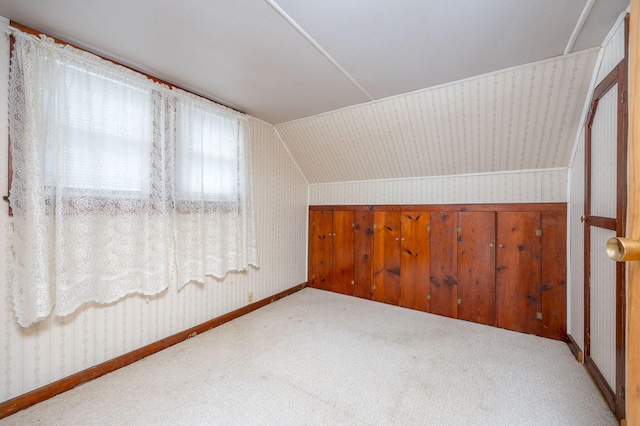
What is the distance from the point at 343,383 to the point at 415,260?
1.70 m

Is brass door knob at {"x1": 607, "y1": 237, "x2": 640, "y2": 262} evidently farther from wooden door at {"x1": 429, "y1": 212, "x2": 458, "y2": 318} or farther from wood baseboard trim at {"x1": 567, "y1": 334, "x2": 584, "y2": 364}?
wooden door at {"x1": 429, "y1": 212, "x2": 458, "y2": 318}

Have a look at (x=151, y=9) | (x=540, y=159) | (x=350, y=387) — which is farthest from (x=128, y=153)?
(x=540, y=159)

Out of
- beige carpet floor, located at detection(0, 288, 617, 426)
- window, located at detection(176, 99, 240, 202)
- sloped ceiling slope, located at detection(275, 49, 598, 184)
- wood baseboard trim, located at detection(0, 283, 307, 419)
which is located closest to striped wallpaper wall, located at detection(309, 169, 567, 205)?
sloped ceiling slope, located at detection(275, 49, 598, 184)

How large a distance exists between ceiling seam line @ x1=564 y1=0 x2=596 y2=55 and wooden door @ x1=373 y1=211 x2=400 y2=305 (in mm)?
1942

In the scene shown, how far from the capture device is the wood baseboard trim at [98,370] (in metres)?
1.47

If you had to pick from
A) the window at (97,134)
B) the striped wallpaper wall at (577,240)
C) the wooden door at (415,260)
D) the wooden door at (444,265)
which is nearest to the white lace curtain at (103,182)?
the window at (97,134)

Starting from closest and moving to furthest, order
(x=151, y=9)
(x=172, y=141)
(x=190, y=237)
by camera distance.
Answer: (x=151, y=9)
(x=172, y=141)
(x=190, y=237)

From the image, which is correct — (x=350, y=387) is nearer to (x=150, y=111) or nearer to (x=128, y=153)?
(x=128, y=153)

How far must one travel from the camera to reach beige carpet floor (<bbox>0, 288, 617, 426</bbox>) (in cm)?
144

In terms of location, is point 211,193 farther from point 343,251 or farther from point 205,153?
point 343,251

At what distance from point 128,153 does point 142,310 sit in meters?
1.18

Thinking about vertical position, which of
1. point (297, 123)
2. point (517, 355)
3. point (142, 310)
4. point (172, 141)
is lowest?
point (517, 355)

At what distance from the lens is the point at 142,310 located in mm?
2020

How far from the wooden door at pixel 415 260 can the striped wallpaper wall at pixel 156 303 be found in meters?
1.44
